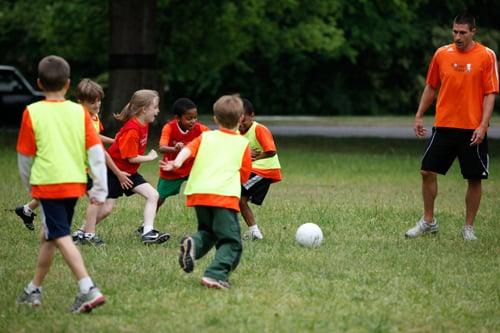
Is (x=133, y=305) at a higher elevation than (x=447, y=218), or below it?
higher

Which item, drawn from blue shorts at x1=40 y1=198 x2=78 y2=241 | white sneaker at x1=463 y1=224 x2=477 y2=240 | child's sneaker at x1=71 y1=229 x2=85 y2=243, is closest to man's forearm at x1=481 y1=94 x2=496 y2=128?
white sneaker at x1=463 y1=224 x2=477 y2=240

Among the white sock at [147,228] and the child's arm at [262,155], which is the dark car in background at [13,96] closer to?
the white sock at [147,228]

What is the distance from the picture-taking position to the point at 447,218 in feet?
39.7

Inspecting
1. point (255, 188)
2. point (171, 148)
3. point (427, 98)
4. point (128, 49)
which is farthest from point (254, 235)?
point (128, 49)

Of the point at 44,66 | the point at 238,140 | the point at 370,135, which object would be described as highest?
the point at 44,66

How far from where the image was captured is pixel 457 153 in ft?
34.3

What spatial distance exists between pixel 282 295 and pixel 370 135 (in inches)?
873

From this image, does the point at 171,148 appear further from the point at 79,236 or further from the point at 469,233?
the point at 469,233

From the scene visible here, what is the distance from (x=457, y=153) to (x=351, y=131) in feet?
70.6

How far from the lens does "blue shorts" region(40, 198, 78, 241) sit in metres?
6.85

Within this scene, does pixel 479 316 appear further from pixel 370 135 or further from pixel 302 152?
pixel 370 135

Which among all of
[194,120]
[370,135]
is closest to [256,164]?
[194,120]

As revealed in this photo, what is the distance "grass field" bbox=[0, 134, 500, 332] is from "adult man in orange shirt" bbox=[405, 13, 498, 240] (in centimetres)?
72

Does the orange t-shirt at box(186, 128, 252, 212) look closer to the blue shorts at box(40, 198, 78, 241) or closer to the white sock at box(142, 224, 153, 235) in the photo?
the blue shorts at box(40, 198, 78, 241)
